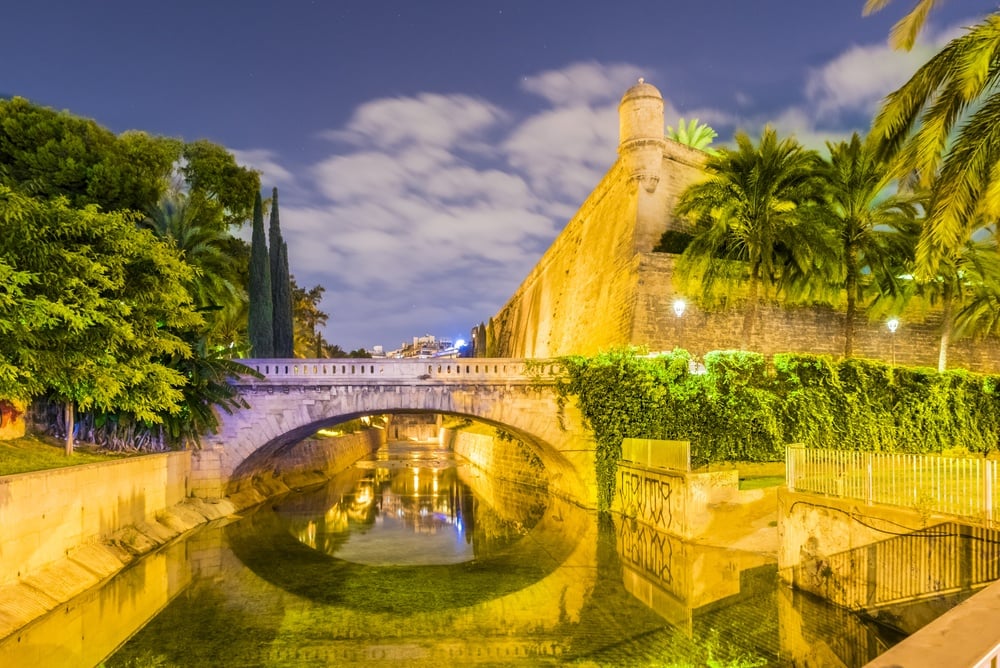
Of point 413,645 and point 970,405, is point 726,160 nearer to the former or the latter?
point 970,405

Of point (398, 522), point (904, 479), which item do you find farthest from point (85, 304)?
point (904, 479)

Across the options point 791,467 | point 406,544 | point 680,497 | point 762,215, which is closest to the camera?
point 791,467

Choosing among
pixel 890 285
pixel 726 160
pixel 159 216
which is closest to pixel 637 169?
pixel 726 160

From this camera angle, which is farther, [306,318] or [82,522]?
[306,318]

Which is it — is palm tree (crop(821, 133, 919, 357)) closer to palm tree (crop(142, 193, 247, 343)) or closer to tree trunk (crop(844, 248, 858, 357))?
tree trunk (crop(844, 248, 858, 357))

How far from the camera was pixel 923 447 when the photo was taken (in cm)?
2278

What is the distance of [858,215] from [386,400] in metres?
18.3

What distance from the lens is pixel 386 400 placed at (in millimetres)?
24172

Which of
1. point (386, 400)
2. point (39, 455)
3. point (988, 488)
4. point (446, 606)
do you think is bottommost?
→ point (446, 606)

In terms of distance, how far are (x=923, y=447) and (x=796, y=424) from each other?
499 cm

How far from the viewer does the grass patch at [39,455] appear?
46.3 feet

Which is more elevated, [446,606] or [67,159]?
[67,159]

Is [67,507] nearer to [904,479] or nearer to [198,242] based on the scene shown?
[904,479]

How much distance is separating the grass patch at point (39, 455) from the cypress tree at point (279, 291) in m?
14.7
